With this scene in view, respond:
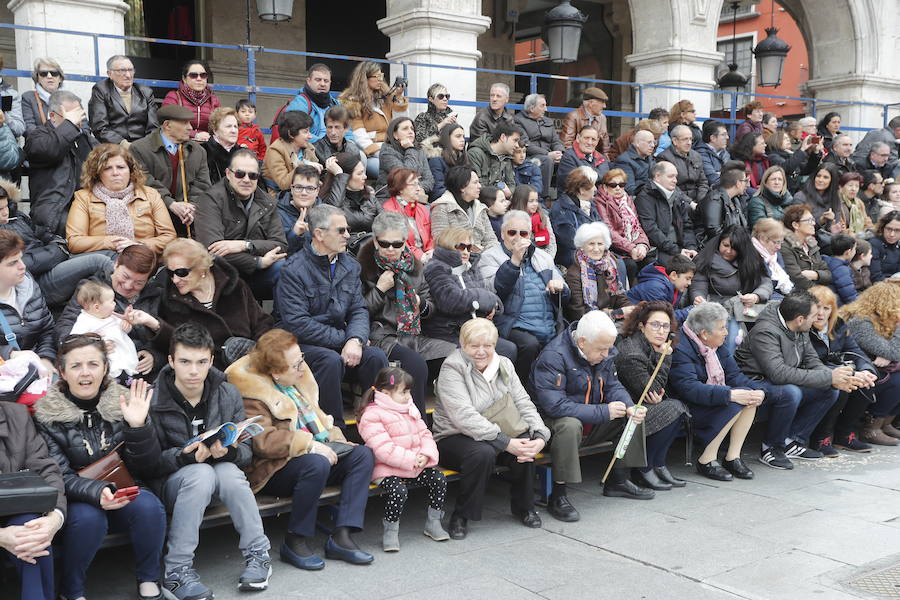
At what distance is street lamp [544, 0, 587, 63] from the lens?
37.0ft

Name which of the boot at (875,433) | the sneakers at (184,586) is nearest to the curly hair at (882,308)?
the boot at (875,433)

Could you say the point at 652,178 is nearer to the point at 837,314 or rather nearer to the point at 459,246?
the point at 837,314

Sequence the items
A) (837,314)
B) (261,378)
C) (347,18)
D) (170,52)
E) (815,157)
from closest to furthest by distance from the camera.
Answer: (261,378), (837,314), (815,157), (170,52), (347,18)

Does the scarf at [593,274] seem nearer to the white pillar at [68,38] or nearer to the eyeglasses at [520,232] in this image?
the eyeglasses at [520,232]

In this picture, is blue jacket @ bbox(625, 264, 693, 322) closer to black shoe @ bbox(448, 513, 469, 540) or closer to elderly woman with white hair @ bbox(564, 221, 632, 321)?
elderly woman with white hair @ bbox(564, 221, 632, 321)

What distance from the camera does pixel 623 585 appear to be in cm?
479

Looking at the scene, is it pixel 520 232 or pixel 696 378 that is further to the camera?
pixel 696 378

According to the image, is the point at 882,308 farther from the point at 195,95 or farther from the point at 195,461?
the point at 195,95

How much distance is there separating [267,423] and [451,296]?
185 centimetres

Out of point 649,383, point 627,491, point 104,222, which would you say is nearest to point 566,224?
point 649,383

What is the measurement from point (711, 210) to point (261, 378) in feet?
19.0

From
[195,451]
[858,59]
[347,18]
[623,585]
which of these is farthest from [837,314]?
[347,18]

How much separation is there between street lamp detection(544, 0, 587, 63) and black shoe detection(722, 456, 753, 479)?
20.0ft

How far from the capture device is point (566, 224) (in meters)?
8.23
